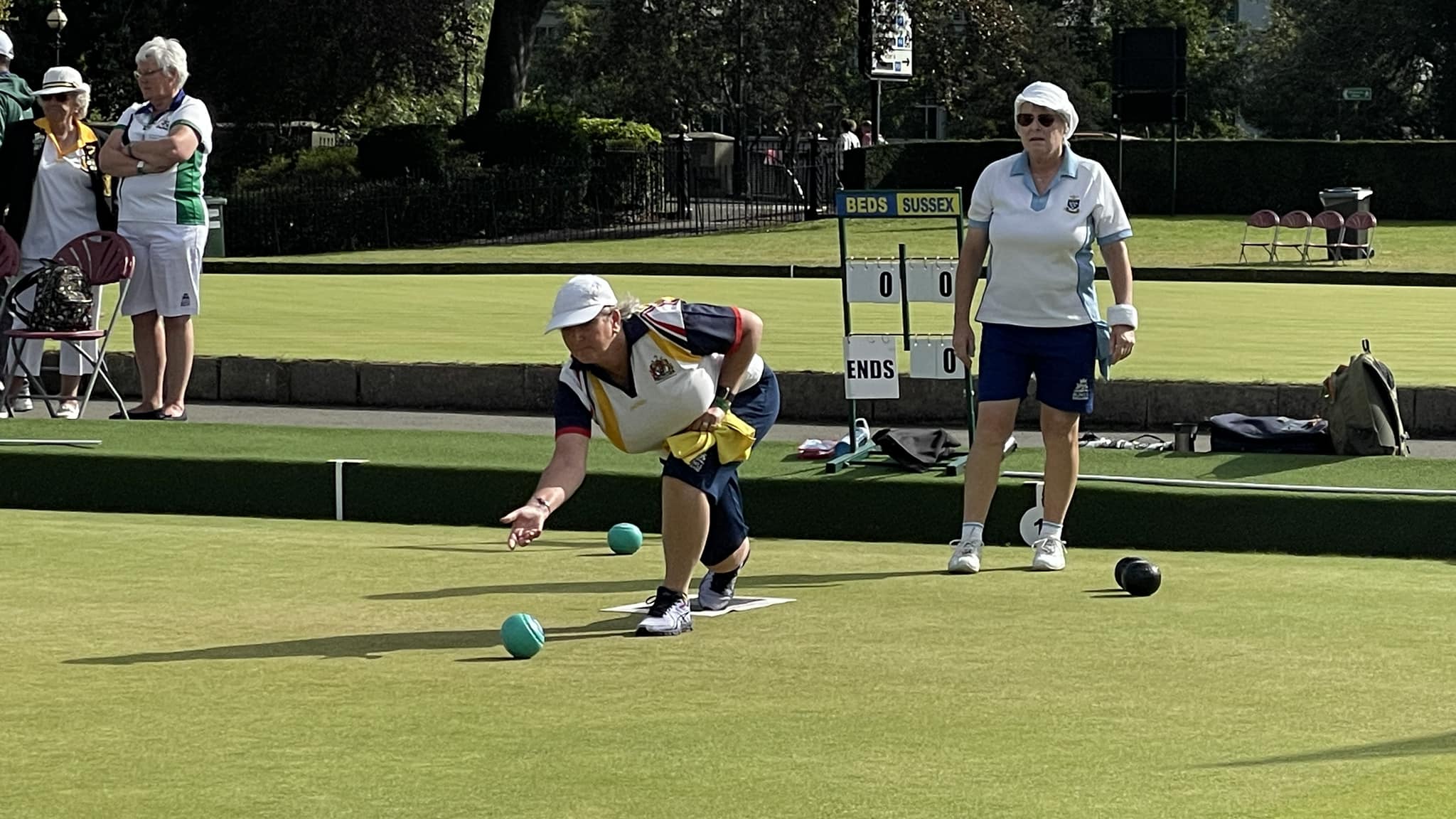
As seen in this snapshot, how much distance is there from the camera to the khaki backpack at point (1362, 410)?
893 centimetres

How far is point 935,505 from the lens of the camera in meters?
8.30

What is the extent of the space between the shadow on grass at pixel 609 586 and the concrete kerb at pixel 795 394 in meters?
3.89

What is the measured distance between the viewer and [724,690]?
5.26 m

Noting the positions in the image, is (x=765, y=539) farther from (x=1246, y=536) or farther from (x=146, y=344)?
(x=146, y=344)

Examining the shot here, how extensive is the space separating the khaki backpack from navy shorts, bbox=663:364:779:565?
129 inches

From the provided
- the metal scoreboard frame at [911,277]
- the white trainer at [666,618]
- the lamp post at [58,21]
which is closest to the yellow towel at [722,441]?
the white trainer at [666,618]

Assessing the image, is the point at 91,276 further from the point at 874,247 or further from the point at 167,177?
the point at 874,247

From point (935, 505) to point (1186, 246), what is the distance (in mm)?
22191

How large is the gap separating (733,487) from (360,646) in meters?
1.15

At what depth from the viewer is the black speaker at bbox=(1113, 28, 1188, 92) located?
109 ft

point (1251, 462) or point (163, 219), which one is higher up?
point (163, 219)

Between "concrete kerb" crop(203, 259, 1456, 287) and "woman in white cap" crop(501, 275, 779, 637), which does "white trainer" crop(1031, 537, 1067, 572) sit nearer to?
"woman in white cap" crop(501, 275, 779, 637)

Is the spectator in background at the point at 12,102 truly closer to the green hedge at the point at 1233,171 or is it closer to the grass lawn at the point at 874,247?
the grass lawn at the point at 874,247

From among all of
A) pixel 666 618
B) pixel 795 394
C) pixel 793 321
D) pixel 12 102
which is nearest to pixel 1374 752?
pixel 666 618
